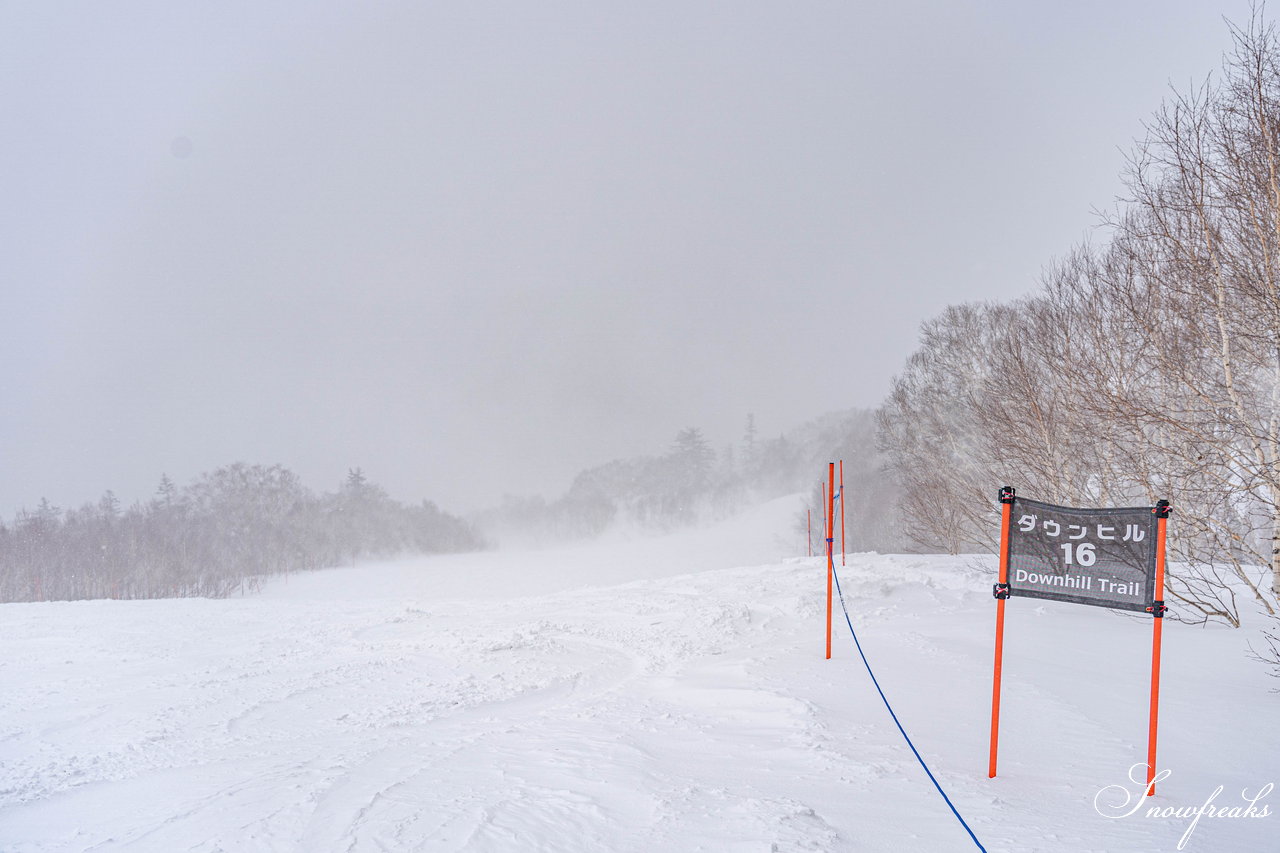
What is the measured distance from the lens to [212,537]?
177 feet

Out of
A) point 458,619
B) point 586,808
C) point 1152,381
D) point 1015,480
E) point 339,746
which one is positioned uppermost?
point 1152,381

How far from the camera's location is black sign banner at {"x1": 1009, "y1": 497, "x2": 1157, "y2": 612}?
4.32m

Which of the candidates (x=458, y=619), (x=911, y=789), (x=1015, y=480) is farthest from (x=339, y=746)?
(x=1015, y=480)

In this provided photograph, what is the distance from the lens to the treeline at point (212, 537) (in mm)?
42312

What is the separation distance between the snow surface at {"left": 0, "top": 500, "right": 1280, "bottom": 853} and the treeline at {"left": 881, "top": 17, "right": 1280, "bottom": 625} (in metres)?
2.13

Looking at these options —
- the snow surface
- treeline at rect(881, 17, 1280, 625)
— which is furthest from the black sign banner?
treeline at rect(881, 17, 1280, 625)

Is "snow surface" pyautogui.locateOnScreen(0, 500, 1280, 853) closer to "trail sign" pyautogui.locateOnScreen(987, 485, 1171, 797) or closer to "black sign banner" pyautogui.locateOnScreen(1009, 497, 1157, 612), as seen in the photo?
"trail sign" pyautogui.locateOnScreen(987, 485, 1171, 797)

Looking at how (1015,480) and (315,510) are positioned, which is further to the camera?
(315,510)

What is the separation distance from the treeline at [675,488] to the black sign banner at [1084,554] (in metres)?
64.6

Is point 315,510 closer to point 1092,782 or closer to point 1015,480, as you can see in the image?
→ point 1015,480

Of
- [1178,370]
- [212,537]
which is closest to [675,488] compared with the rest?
[212,537]

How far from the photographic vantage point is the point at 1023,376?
45.5ft

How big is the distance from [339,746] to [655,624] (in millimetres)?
6955

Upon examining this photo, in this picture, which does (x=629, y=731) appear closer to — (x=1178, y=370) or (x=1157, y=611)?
(x=1157, y=611)
